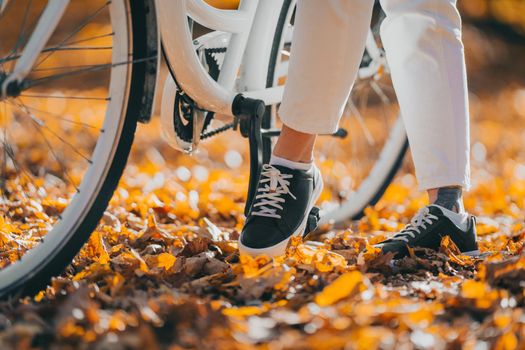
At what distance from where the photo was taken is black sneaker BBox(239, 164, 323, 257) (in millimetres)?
1902

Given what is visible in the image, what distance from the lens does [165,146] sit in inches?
190

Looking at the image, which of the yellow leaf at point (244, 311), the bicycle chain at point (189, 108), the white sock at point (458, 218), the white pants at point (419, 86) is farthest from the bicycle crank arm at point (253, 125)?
the yellow leaf at point (244, 311)

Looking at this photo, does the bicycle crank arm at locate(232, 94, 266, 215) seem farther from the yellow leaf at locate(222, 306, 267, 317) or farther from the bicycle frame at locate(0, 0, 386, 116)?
the yellow leaf at locate(222, 306, 267, 317)

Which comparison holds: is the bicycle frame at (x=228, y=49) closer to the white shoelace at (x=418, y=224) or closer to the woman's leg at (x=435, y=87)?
the woman's leg at (x=435, y=87)

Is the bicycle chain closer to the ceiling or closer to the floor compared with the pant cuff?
closer to the ceiling

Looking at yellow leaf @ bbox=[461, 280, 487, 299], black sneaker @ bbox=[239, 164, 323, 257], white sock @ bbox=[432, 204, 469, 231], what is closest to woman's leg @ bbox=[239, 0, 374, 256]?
black sneaker @ bbox=[239, 164, 323, 257]

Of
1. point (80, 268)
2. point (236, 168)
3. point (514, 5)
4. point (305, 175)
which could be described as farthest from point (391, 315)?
point (514, 5)

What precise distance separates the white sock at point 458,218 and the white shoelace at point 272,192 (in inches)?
16.5

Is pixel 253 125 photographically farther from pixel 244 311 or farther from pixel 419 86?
pixel 244 311

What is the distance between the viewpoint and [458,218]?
2062 millimetres

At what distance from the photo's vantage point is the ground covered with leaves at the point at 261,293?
52.1 inches

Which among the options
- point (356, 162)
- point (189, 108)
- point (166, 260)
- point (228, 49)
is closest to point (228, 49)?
point (228, 49)

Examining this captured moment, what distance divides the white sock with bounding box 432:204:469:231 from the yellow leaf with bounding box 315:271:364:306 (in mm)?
610

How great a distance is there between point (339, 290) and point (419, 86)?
2.49 feet
